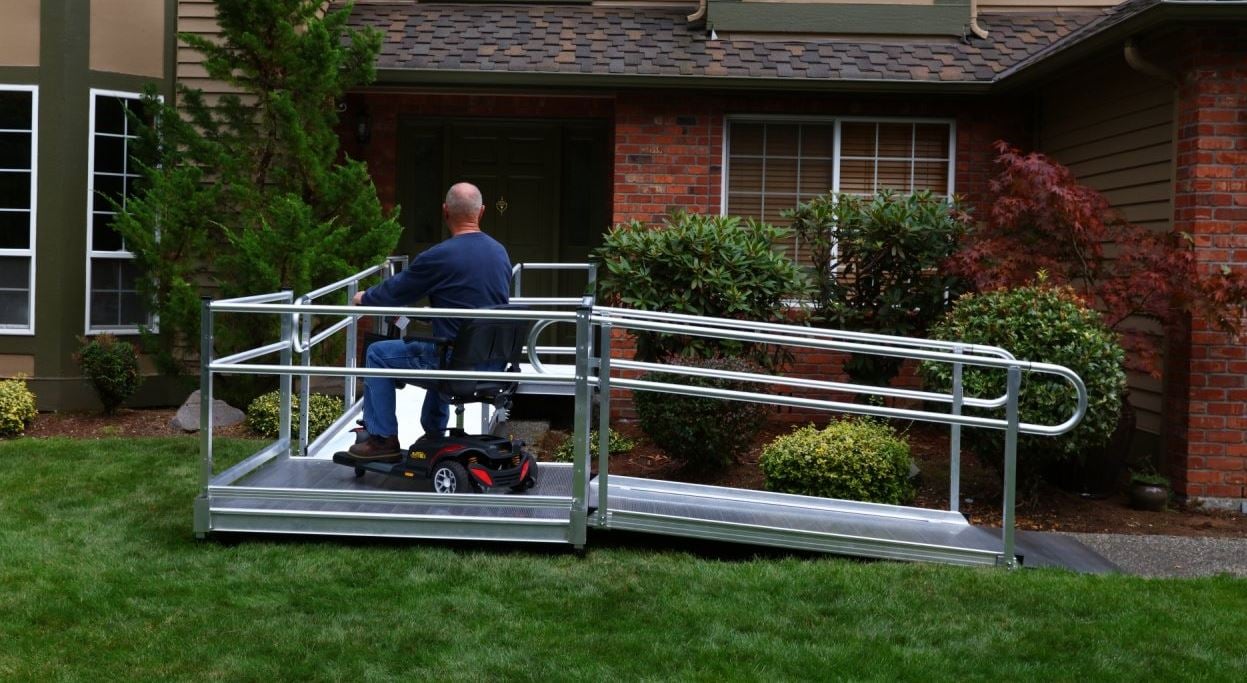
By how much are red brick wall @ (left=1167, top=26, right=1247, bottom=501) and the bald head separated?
15.6ft

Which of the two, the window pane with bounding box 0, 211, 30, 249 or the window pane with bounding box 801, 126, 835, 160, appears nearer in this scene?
the window pane with bounding box 0, 211, 30, 249

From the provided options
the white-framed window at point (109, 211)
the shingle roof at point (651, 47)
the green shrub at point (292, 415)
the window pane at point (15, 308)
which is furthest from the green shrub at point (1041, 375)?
the window pane at point (15, 308)

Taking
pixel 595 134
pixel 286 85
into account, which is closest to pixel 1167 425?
pixel 595 134

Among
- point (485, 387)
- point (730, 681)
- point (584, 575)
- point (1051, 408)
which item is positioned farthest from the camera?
point (1051, 408)

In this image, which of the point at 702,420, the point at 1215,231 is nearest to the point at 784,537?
the point at 702,420

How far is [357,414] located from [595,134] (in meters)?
5.20

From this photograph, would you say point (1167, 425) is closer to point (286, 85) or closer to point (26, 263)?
point (286, 85)

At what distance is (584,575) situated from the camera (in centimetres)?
601

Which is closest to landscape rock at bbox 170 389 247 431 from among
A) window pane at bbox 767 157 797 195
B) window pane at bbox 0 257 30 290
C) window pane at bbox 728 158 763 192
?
window pane at bbox 0 257 30 290

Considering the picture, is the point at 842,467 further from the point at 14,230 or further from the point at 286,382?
the point at 14,230

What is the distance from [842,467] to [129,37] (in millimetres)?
7345

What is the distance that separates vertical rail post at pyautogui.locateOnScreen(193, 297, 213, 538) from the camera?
6258 mm

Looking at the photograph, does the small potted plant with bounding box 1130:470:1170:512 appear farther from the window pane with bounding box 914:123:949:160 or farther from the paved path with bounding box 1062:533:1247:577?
the window pane with bounding box 914:123:949:160

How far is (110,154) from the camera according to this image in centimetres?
1127
